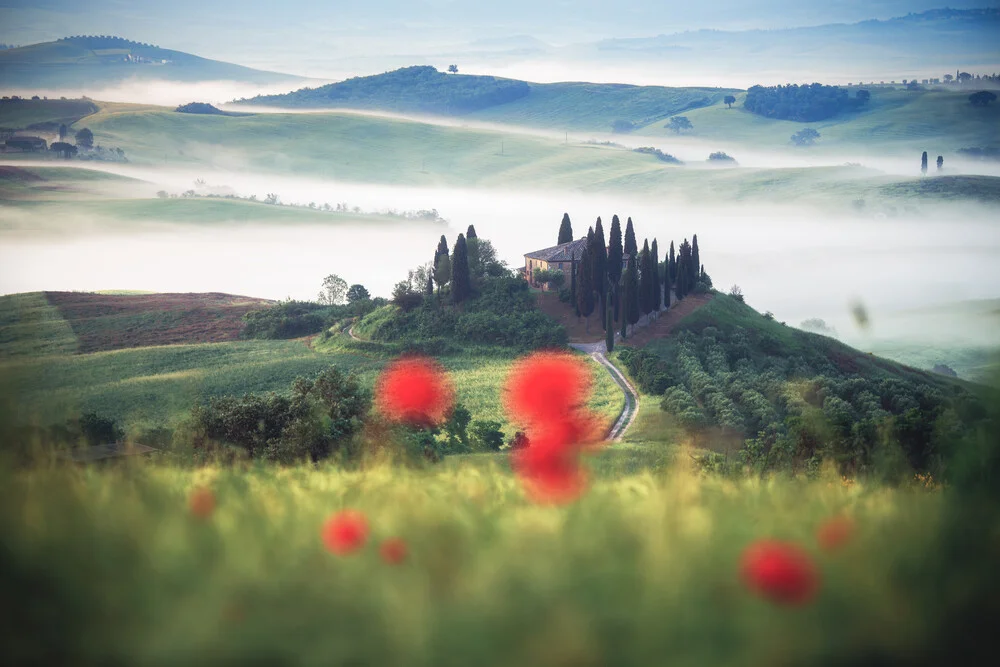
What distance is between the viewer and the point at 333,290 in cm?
8988

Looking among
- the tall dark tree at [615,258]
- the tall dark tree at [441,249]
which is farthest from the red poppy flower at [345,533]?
Answer: the tall dark tree at [441,249]

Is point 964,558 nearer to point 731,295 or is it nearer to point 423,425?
point 423,425

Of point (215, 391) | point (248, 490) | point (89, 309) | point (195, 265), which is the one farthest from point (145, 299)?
point (248, 490)

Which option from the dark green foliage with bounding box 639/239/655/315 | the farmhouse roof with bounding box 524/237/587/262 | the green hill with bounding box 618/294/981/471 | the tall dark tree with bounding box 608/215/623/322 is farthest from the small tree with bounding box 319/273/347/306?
the green hill with bounding box 618/294/981/471

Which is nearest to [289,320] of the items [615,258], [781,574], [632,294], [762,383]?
[615,258]

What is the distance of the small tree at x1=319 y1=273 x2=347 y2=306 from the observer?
88.7 metres

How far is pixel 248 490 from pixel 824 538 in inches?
137

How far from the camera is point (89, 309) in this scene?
7800cm

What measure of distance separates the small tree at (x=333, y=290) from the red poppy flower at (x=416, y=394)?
30.9 metres

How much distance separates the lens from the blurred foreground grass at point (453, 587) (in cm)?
290

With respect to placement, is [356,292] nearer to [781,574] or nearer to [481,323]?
[481,323]

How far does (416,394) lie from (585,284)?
23.0 metres

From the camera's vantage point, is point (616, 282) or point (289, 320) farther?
point (289, 320)

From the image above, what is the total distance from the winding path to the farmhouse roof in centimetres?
1125
